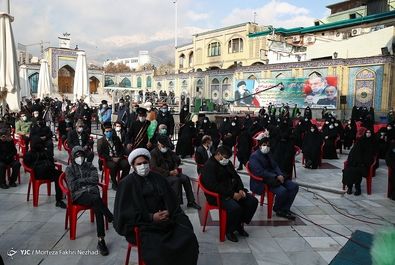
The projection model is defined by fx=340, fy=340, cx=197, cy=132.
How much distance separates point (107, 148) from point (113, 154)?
18cm

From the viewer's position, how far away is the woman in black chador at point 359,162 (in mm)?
6648

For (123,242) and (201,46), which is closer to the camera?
(123,242)

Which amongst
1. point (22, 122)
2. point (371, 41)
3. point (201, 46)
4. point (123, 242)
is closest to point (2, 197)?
point (123, 242)

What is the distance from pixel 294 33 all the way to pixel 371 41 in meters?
9.84

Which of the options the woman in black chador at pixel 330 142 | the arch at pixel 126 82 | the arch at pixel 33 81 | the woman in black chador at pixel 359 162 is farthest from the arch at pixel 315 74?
the arch at pixel 33 81

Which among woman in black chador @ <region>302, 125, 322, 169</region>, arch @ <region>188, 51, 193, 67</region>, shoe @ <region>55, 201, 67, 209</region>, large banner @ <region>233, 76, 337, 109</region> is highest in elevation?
arch @ <region>188, 51, 193, 67</region>

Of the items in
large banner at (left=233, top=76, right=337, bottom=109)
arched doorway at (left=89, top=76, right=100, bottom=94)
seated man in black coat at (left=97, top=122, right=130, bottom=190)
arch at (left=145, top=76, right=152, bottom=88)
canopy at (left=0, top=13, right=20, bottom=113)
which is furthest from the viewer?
arched doorway at (left=89, top=76, right=100, bottom=94)

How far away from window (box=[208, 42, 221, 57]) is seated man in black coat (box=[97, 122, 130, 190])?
29747mm

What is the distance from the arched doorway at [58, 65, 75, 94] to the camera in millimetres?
39375

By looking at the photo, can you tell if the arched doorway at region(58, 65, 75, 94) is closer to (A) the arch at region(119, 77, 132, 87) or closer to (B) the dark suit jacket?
(A) the arch at region(119, 77, 132, 87)

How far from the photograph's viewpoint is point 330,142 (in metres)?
Answer: 10.8

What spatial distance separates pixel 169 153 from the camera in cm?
588

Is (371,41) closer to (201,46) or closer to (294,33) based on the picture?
(294,33)

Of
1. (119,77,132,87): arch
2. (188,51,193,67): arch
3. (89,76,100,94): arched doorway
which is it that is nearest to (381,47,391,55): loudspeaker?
(188,51,193,67): arch
